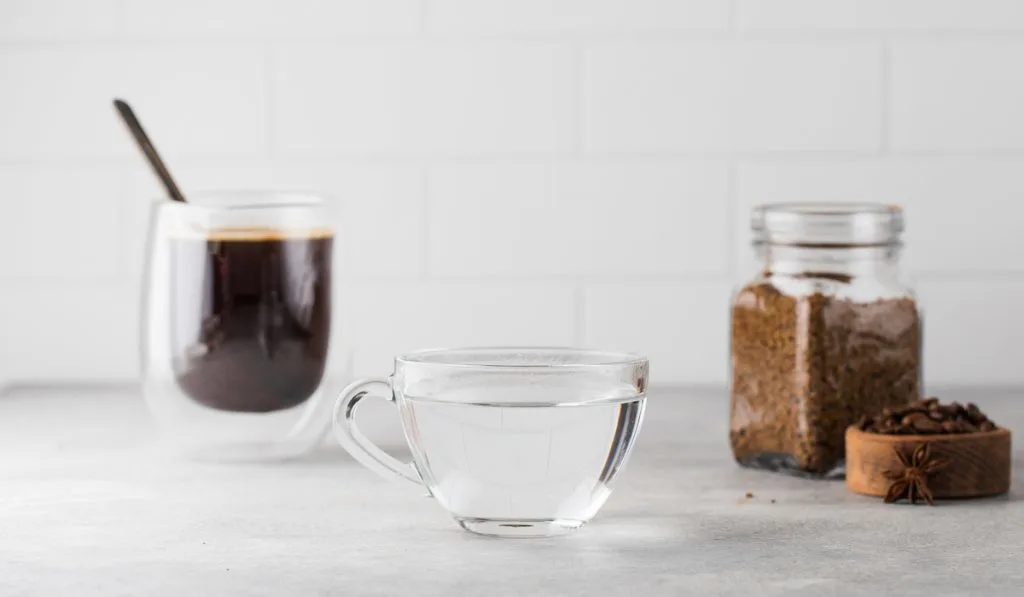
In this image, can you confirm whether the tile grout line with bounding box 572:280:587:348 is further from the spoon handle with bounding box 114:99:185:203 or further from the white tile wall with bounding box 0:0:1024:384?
the spoon handle with bounding box 114:99:185:203

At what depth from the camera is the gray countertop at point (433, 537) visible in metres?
0.66

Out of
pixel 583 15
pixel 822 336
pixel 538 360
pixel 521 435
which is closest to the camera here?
pixel 521 435

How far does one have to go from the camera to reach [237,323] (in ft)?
3.21

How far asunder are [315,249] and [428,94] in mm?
462

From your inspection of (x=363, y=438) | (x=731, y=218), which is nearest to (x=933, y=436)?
(x=363, y=438)

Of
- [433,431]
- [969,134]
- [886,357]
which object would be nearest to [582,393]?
[433,431]

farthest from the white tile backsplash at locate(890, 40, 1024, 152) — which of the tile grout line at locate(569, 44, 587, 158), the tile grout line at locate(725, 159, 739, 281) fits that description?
the tile grout line at locate(569, 44, 587, 158)

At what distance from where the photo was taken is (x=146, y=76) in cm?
143

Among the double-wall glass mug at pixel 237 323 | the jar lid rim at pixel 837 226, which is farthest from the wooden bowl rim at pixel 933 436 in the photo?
the double-wall glass mug at pixel 237 323

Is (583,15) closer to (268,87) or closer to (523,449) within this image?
(268,87)

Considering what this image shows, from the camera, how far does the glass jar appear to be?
93 cm

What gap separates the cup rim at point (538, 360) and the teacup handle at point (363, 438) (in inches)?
1.2

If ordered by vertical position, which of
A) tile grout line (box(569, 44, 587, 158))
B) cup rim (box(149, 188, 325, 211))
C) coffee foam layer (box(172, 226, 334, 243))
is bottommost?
coffee foam layer (box(172, 226, 334, 243))

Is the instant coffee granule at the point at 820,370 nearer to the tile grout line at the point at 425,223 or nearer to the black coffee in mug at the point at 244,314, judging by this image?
the black coffee in mug at the point at 244,314
